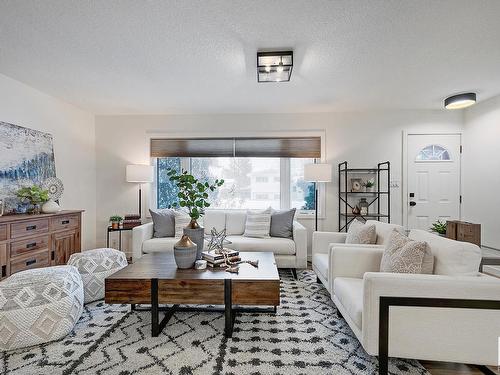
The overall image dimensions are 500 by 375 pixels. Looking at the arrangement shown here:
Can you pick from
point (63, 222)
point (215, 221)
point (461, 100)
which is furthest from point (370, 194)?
point (63, 222)

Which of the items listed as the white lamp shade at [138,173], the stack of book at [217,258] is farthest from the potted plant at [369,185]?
the white lamp shade at [138,173]

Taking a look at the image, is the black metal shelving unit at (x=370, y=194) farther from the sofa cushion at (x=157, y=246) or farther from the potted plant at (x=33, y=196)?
the potted plant at (x=33, y=196)

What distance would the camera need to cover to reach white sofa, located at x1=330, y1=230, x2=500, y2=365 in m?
1.43

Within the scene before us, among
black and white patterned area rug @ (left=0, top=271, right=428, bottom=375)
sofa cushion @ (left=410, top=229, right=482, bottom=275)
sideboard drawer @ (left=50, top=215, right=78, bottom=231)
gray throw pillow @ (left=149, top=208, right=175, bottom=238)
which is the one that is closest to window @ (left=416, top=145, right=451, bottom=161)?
sofa cushion @ (left=410, top=229, right=482, bottom=275)

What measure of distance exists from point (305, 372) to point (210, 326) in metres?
0.85

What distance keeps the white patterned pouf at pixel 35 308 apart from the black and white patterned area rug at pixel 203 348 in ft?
0.27

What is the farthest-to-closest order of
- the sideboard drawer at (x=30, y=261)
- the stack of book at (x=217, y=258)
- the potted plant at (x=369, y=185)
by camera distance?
the potted plant at (x=369, y=185) < the sideboard drawer at (x=30, y=261) < the stack of book at (x=217, y=258)

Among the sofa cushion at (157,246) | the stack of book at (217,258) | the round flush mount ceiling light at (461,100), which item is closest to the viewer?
the stack of book at (217,258)

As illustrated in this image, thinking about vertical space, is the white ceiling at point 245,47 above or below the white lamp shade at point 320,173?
above

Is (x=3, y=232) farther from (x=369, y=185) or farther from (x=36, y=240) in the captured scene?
(x=369, y=185)

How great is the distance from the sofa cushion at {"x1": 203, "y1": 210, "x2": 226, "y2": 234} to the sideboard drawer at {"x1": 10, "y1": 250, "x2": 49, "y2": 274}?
196 cm

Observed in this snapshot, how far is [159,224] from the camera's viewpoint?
12.3 ft

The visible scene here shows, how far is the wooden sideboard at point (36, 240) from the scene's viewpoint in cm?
246

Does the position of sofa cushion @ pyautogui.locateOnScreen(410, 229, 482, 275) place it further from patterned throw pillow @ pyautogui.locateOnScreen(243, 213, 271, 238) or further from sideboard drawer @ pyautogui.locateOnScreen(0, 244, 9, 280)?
sideboard drawer @ pyautogui.locateOnScreen(0, 244, 9, 280)
